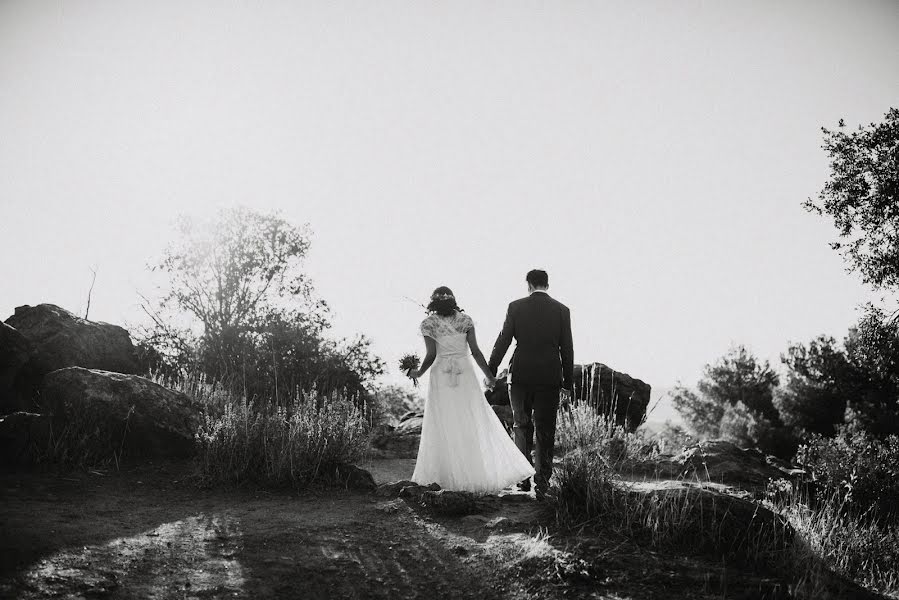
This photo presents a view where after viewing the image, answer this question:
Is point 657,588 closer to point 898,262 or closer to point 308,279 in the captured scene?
point 898,262

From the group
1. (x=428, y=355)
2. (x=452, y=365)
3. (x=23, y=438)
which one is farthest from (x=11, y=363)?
(x=452, y=365)

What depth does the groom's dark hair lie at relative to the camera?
23.6ft

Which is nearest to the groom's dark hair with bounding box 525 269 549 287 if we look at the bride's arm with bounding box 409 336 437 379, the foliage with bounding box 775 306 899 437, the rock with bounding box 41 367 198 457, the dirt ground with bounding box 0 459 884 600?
the bride's arm with bounding box 409 336 437 379

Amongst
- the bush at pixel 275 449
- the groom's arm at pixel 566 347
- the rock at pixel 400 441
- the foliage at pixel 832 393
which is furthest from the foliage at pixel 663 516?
the foliage at pixel 832 393

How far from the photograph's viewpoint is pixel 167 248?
21.7 meters

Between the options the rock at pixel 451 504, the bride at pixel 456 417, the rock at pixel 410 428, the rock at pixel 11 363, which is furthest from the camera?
the rock at pixel 410 428

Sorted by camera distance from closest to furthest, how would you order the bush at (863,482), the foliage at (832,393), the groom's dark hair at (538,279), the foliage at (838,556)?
the foliage at (838,556)
the groom's dark hair at (538,279)
the bush at (863,482)
the foliage at (832,393)

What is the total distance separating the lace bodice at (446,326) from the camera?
759 cm

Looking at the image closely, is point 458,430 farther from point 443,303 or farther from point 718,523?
point 718,523

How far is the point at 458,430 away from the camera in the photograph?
7441 mm

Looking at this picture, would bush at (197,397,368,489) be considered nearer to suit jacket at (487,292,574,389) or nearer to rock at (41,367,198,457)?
rock at (41,367,198,457)

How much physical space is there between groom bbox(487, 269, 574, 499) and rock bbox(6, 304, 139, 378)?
8.15 meters

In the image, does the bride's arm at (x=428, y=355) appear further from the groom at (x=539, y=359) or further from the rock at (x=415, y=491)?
the rock at (x=415, y=491)

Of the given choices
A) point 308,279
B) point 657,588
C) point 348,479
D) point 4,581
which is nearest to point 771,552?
point 657,588
